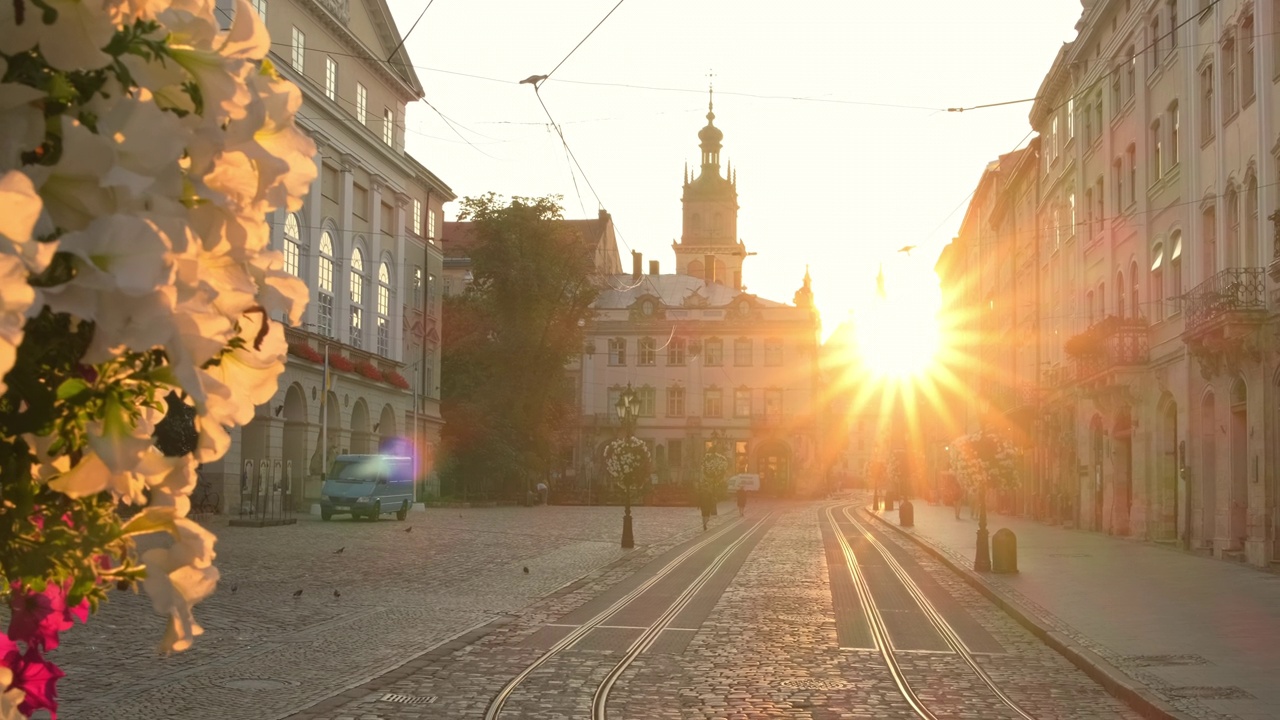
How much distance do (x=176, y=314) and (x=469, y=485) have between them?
65.6m

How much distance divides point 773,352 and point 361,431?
47499 millimetres

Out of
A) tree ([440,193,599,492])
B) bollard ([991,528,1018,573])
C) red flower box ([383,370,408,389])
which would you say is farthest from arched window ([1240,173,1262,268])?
tree ([440,193,599,492])

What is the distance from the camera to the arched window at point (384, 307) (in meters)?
55.8

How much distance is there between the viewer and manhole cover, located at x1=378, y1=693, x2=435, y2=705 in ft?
32.7

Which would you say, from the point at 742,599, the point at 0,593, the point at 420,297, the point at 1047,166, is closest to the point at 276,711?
the point at 0,593

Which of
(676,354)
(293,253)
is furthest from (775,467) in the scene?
(293,253)

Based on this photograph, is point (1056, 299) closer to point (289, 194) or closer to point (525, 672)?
point (525, 672)

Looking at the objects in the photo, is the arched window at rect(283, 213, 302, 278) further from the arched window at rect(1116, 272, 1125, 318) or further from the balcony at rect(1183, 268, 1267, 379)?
the balcony at rect(1183, 268, 1267, 379)

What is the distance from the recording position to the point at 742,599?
19016 millimetres

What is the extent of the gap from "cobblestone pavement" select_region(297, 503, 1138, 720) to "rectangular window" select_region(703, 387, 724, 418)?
262 feet

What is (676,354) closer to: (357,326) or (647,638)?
(357,326)

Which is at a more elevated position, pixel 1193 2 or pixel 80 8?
pixel 1193 2

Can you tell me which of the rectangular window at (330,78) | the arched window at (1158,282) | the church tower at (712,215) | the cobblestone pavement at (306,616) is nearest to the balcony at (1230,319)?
the arched window at (1158,282)

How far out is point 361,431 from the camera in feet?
175
